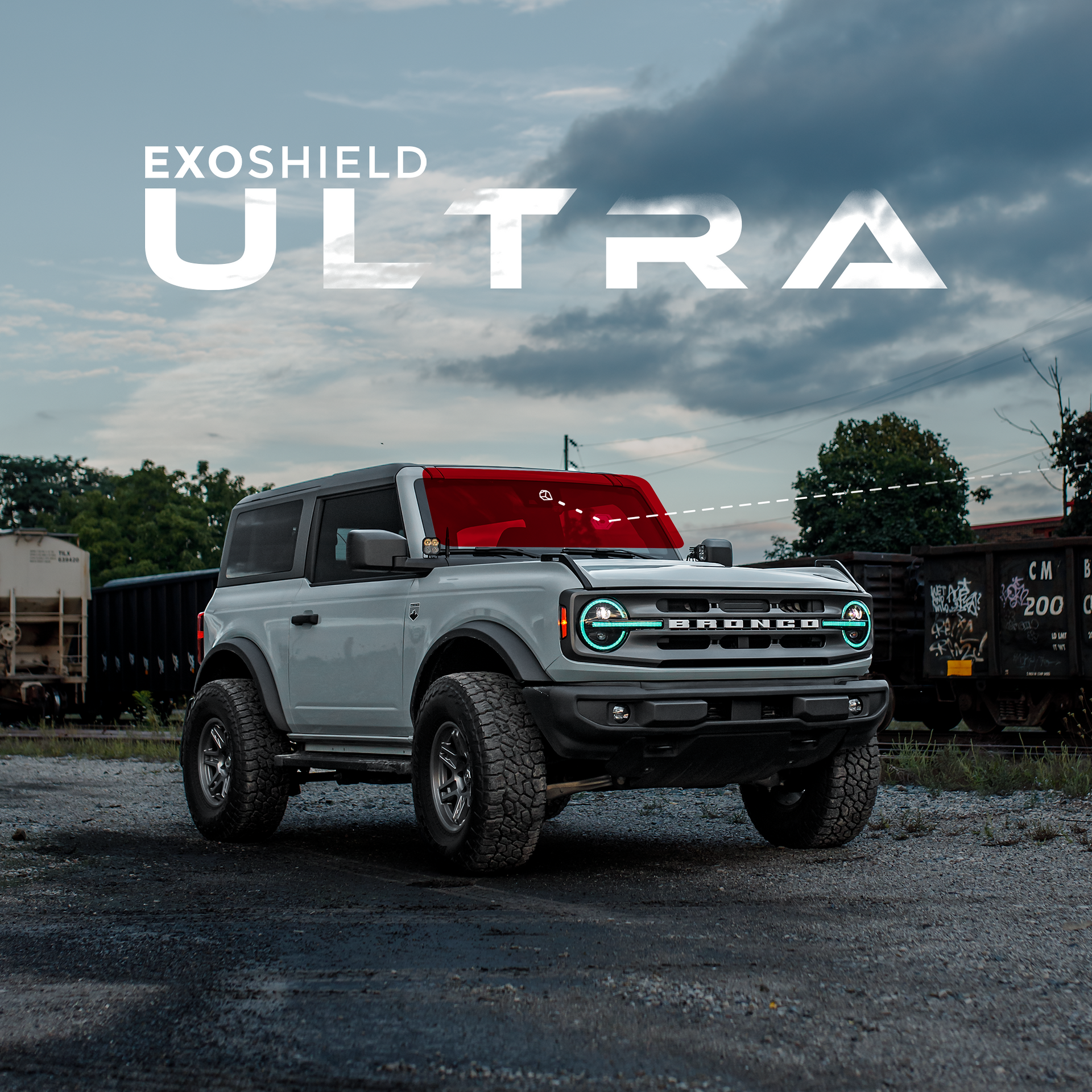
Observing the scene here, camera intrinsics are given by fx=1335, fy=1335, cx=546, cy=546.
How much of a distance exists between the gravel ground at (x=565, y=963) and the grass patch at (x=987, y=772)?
1.34 meters

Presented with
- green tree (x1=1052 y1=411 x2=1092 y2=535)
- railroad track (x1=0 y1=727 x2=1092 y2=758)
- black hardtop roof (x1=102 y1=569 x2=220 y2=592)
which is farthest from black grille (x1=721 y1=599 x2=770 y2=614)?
green tree (x1=1052 y1=411 x2=1092 y2=535)

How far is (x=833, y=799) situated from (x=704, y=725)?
140cm

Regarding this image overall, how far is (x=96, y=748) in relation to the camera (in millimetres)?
17672

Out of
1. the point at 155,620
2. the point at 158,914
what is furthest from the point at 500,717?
the point at 155,620

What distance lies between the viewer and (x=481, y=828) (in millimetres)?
6293

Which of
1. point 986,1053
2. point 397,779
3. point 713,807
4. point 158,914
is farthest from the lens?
A: point 713,807

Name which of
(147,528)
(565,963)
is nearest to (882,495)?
(147,528)

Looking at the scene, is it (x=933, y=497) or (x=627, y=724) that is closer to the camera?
(x=627, y=724)

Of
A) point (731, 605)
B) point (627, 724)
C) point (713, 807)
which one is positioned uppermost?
point (731, 605)

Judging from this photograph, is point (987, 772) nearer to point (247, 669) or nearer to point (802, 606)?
point (802, 606)

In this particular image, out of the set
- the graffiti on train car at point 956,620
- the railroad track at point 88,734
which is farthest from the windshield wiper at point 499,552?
the railroad track at point 88,734

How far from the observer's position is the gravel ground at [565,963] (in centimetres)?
367

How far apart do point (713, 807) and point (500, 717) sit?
388 cm

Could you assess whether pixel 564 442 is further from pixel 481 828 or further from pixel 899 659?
pixel 481 828
